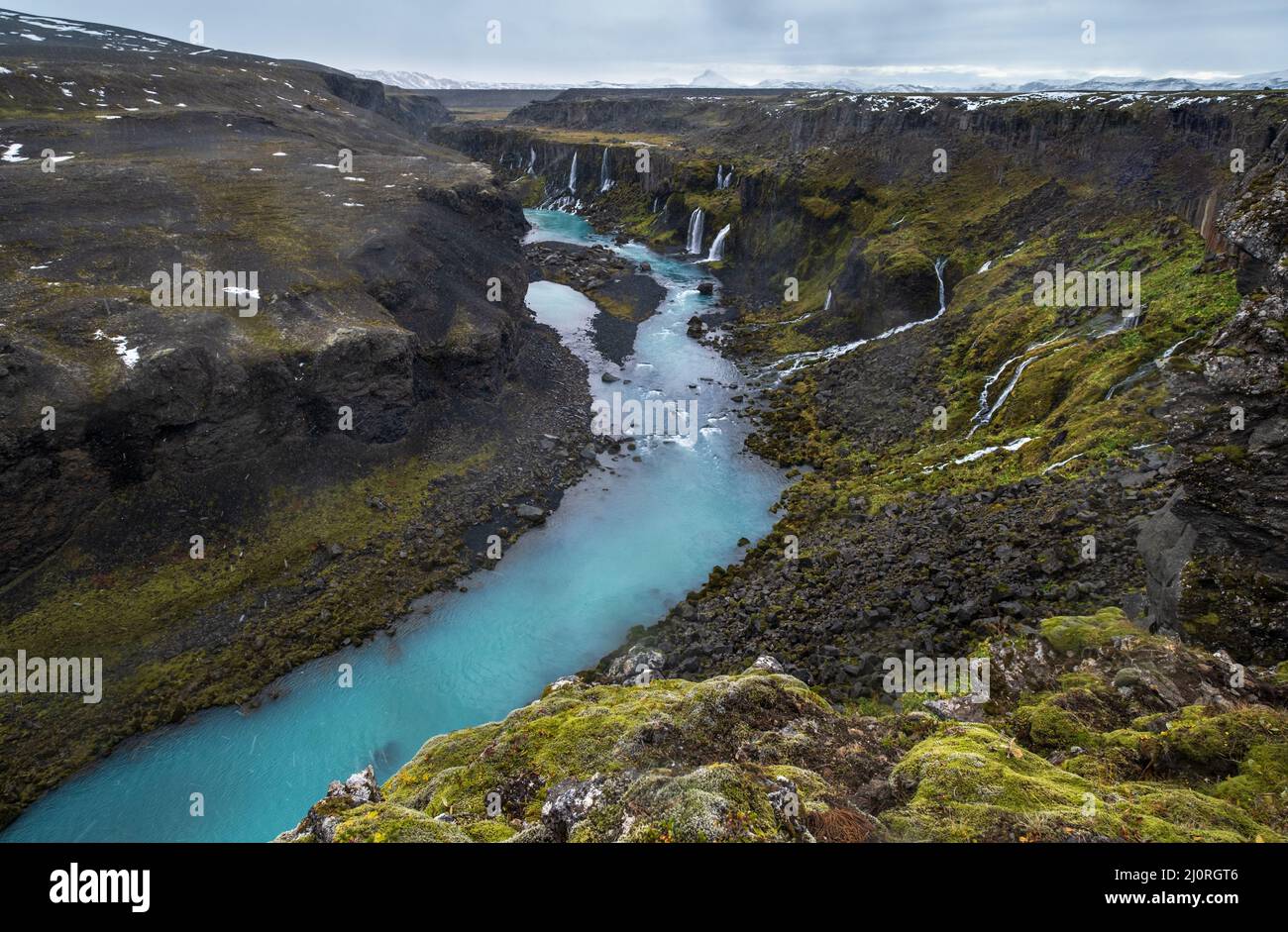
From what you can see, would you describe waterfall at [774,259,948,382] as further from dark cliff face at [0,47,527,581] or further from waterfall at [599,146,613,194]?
waterfall at [599,146,613,194]

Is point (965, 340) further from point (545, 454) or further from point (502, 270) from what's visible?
point (502, 270)

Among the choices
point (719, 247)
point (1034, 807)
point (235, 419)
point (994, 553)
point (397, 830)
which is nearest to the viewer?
point (397, 830)

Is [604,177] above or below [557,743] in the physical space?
above

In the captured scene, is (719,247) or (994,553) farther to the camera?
(719,247)

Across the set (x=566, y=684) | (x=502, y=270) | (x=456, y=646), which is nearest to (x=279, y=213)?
(x=502, y=270)

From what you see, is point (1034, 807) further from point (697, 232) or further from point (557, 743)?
point (697, 232)

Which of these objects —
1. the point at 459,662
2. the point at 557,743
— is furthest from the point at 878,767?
the point at 459,662
